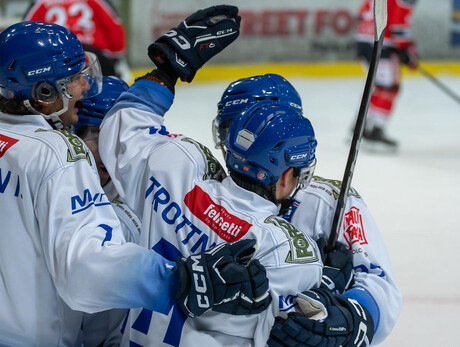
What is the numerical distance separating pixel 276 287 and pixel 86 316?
1.97 ft

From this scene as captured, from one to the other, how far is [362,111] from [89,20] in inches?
122

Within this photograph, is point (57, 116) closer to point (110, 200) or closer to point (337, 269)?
Answer: point (110, 200)

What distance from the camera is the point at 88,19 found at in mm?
4633

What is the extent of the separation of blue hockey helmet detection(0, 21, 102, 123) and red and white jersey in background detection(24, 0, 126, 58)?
9.00 ft

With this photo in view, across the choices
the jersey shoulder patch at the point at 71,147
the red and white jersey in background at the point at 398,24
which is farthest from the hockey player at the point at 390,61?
the jersey shoulder patch at the point at 71,147

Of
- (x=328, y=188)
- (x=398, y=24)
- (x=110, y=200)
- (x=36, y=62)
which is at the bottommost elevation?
(x=398, y=24)

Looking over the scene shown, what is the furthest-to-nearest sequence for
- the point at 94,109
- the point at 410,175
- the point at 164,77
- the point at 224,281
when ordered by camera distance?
the point at 410,175, the point at 94,109, the point at 164,77, the point at 224,281

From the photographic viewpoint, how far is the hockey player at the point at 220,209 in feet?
5.31

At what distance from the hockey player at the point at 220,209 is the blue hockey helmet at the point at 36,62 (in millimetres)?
227

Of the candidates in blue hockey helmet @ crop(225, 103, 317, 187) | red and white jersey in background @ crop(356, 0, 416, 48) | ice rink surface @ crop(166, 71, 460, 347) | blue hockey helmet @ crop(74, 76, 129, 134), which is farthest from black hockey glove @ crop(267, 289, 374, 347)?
red and white jersey in background @ crop(356, 0, 416, 48)

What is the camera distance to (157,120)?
2.02 meters

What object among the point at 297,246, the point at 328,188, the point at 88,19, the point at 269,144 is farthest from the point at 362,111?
the point at 88,19

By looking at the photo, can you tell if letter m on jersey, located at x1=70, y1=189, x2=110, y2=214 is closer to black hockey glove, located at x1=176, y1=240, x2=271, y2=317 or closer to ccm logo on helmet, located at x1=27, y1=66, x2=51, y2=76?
black hockey glove, located at x1=176, y1=240, x2=271, y2=317

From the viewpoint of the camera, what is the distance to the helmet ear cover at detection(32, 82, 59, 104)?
5.82 ft
